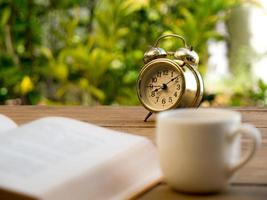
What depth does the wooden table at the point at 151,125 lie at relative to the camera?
2.93 ft

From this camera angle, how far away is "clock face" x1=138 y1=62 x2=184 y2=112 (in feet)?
4.70

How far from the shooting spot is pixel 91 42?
147 inches

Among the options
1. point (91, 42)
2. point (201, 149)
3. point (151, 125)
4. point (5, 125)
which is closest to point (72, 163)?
point (201, 149)

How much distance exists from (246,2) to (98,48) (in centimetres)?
106

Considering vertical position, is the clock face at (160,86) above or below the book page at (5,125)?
above

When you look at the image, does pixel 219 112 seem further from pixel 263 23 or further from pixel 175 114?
pixel 263 23

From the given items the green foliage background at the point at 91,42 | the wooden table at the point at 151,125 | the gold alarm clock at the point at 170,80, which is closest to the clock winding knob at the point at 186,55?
the gold alarm clock at the point at 170,80

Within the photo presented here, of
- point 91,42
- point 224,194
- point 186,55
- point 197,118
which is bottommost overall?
point 224,194

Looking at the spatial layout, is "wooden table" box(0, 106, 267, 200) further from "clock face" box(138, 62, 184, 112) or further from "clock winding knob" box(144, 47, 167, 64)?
"clock winding knob" box(144, 47, 167, 64)

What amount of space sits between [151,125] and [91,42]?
2.35 m

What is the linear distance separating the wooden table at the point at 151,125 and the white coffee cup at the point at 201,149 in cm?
3

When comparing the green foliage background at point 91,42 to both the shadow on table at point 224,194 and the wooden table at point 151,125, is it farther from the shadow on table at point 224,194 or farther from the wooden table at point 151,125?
the shadow on table at point 224,194

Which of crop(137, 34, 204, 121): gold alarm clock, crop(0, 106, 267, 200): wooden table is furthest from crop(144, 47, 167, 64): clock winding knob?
crop(0, 106, 267, 200): wooden table

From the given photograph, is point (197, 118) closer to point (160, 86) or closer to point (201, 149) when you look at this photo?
point (201, 149)
